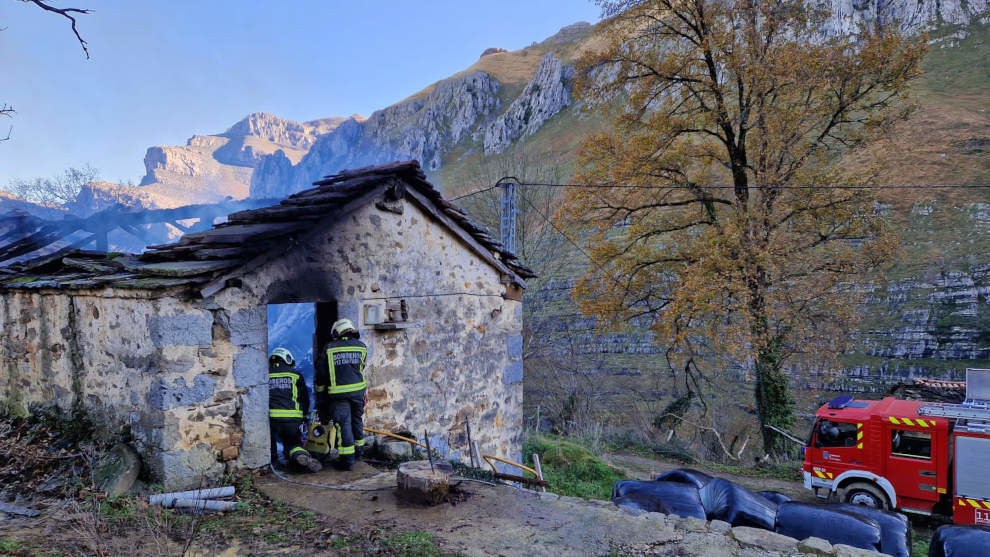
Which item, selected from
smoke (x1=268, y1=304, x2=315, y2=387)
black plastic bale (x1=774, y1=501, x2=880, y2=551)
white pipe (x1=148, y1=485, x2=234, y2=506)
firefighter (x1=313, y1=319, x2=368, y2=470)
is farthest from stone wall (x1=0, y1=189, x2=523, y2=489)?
smoke (x1=268, y1=304, x2=315, y2=387)

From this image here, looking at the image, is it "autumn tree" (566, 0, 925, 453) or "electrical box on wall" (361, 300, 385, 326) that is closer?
"electrical box on wall" (361, 300, 385, 326)

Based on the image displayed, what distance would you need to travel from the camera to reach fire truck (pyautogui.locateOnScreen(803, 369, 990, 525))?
718 cm

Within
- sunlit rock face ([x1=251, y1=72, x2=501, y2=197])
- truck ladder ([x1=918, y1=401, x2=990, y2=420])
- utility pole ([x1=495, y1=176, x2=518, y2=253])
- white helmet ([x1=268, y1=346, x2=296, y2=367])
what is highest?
sunlit rock face ([x1=251, y1=72, x2=501, y2=197])

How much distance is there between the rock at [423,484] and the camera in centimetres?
441

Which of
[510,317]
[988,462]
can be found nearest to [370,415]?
[510,317]

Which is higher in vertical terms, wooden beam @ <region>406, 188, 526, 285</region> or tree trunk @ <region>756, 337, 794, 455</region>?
wooden beam @ <region>406, 188, 526, 285</region>

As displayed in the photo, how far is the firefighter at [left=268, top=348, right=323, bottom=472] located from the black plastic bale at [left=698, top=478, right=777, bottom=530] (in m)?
3.95

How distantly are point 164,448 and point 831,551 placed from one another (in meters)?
→ 5.28

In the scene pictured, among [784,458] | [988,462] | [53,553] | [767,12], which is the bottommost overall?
[784,458]

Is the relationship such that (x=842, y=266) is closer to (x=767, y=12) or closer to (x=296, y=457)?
(x=767, y=12)

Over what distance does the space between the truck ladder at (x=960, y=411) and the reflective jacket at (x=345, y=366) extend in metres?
8.26

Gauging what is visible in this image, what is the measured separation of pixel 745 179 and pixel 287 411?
11.0 metres

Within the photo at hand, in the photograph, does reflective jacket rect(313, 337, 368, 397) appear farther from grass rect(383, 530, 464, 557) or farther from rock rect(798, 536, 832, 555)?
rock rect(798, 536, 832, 555)

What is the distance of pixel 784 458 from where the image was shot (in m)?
11.6
